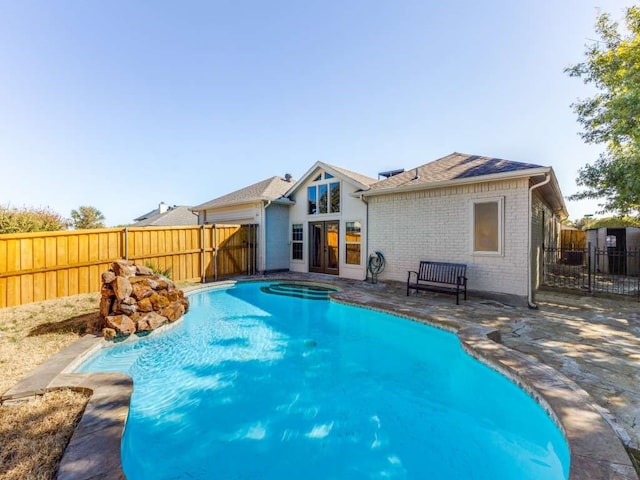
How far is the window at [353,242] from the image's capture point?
1094 cm

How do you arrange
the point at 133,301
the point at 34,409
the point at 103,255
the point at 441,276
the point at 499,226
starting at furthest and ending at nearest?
the point at 103,255
the point at 441,276
the point at 499,226
the point at 133,301
the point at 34,409

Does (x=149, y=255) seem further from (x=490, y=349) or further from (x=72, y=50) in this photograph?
(x=490, y=349)

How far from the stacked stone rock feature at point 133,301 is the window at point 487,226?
8172 mm

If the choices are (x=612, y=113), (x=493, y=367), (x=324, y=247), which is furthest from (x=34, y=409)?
(x=612, y=113)

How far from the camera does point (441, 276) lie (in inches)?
319

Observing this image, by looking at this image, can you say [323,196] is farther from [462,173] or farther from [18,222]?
[18,222]

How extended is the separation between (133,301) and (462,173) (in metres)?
9.05

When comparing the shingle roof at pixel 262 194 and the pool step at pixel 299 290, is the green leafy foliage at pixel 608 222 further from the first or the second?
the shingle roof at pixel 262 194

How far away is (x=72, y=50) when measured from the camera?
28.0ft

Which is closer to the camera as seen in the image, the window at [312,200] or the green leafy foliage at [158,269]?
the green leafy foliage at [158,269]

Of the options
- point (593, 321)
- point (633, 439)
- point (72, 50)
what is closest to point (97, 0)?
point (72, 50)

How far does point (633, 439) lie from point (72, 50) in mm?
14180

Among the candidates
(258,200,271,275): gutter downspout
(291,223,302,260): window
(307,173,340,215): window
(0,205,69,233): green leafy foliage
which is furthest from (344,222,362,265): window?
(0,205,69,233): green leafy foliage

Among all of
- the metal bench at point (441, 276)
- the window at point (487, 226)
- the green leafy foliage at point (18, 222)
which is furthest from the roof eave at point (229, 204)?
the window at point (487, 226)
